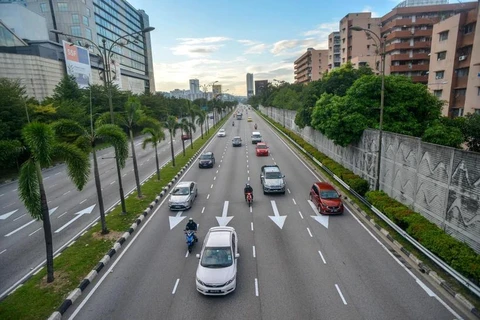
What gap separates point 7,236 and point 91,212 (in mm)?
4818

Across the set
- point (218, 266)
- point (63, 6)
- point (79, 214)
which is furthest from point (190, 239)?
point (63, 6)

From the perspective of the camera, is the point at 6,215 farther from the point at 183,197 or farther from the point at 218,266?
the point at 218,266

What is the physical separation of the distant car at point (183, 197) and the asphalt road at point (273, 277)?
70 centimetres

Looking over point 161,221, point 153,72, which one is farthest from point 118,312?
point 153,72

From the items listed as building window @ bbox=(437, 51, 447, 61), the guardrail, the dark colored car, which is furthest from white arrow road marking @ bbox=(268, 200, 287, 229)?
building window @ bbox=(437, 51, 447, 61)

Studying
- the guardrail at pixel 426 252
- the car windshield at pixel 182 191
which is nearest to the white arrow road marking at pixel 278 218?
the guardrail at pixel 426 252

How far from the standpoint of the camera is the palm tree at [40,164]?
36.6ft

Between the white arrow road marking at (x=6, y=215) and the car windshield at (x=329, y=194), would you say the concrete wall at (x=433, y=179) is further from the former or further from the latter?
the white arrow road marking at (x=6, y=215)

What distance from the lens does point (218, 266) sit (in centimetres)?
1166

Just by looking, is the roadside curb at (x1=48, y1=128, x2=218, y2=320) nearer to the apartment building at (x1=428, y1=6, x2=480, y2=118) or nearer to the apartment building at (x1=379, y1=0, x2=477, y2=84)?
the apartment building at (x1=428, y1=6, x2=480, y2=118)

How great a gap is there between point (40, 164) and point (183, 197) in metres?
10.2

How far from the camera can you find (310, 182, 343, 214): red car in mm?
18609

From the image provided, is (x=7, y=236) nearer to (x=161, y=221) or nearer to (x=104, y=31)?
(x=161, y=221)

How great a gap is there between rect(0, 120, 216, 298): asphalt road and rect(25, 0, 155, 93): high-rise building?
79.5ft
